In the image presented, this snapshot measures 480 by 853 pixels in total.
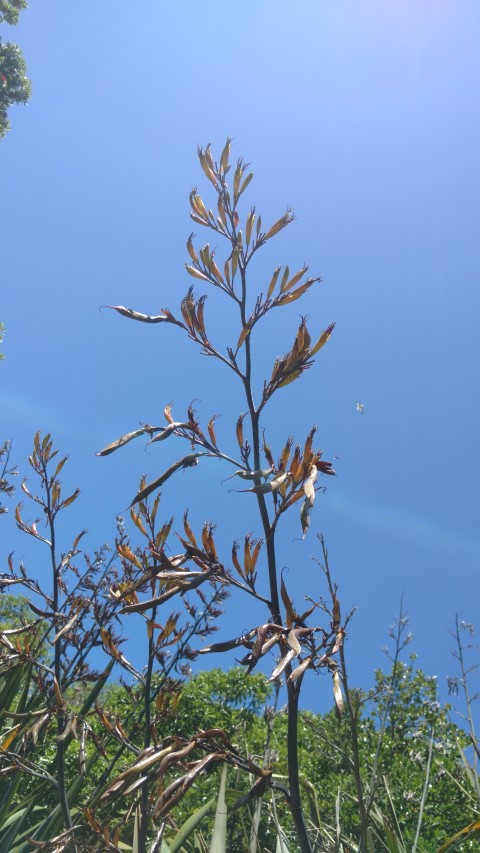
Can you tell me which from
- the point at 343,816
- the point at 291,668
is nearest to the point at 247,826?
the point at 343,816

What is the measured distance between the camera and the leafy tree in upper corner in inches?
609

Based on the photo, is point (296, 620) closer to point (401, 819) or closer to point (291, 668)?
point (291, 668)

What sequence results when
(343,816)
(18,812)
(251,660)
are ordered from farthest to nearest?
(343,816) → (18,812) → (251,660)

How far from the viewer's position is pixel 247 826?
11.8 feet

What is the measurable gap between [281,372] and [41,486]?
135 cm

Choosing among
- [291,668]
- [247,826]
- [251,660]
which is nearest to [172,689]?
[291,668]

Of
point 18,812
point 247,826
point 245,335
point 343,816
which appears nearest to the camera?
point 245,335

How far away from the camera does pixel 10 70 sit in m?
15.7

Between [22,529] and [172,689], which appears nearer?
[172,689]

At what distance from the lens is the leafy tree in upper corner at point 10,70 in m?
15.5

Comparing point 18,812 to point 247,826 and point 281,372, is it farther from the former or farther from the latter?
point 281,372

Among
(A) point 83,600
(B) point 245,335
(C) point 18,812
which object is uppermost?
(B) point 245,335

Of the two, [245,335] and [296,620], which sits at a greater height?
[245,335]

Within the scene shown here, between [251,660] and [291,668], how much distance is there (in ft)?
0.56
